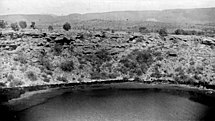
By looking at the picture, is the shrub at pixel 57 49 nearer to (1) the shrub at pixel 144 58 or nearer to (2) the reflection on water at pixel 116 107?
(2) the reflection on water at pixel 116 107

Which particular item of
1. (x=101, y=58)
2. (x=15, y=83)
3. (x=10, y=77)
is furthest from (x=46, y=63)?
(x=101, y=58)

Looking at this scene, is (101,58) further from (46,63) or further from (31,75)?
(31,75)

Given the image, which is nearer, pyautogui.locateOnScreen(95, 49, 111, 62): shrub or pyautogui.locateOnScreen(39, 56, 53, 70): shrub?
pyautogui.locateOnScreen(39, 56, 53, 70): shrub

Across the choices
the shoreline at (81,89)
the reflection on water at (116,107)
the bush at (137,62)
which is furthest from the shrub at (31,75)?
the bush at (137,62)

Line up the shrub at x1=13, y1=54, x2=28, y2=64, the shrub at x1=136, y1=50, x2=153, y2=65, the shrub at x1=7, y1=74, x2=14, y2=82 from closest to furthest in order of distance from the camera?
1. the shrub at x1=7, y1=74, x2=14, y2=82
2. the shrub at x1=13, y1=54, x2=28, y2=64
3. the shrub at x1=136, y1=50, x2=153, y2=65

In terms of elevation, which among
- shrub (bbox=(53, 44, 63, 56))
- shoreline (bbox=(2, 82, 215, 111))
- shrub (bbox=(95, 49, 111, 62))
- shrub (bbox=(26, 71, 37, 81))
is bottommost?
shoreline (bbox=(2, 82, 215, 111))

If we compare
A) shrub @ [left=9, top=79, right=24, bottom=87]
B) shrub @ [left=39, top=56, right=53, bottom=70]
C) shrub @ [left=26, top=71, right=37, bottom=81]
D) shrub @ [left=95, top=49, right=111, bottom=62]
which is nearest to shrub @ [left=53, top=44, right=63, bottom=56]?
shrub @ [left=39, top=56, right=53, bottom=70]

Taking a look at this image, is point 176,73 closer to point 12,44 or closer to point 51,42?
point 51,42

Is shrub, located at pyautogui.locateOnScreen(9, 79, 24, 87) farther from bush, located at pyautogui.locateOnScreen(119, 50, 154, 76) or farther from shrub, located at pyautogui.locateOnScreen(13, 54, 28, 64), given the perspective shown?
bush, located at pyautogui.locateOnScreen(119, 50, 154, 76)
